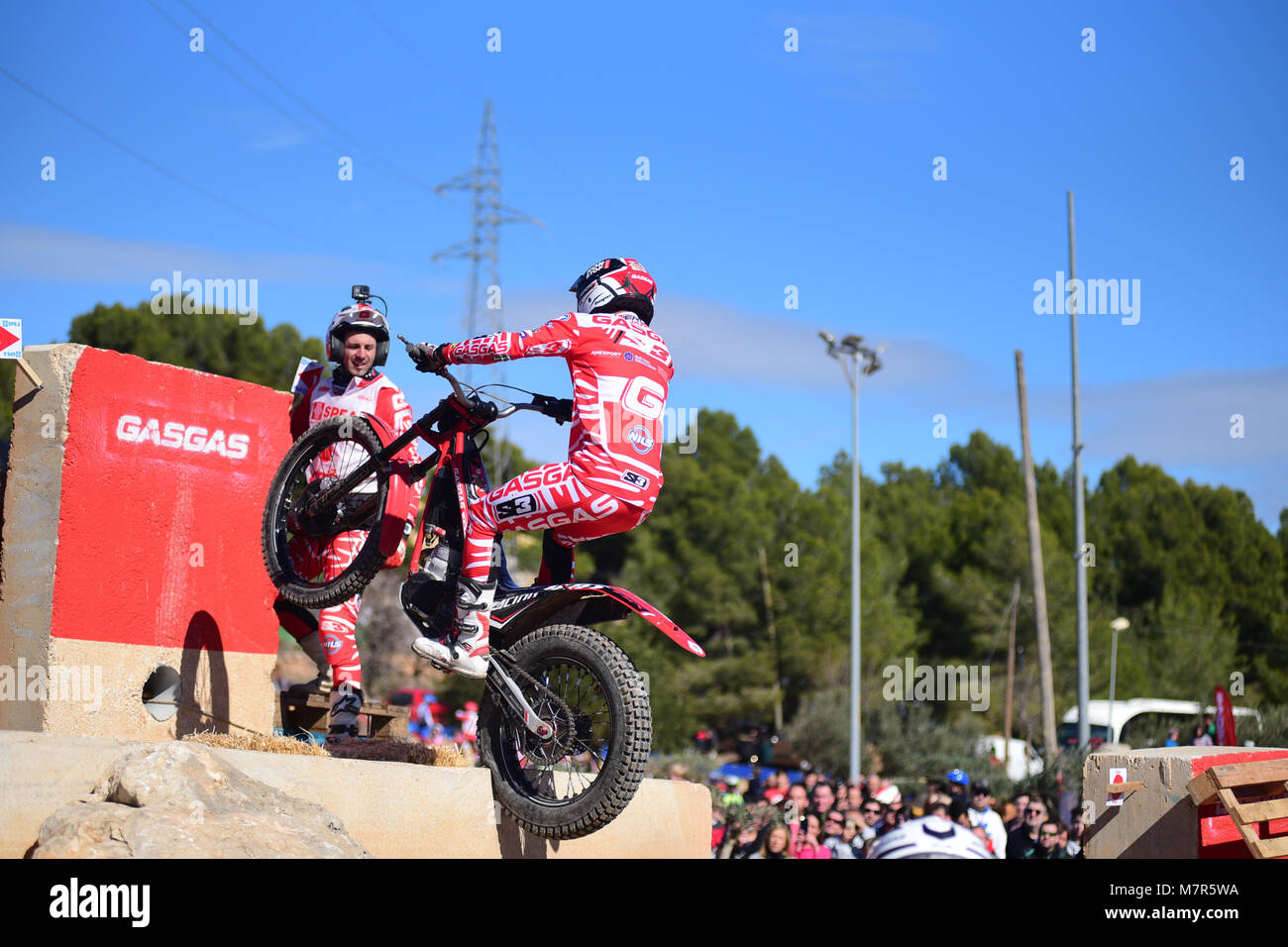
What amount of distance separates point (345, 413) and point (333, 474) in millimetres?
352

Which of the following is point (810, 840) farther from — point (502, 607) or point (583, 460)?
point (583, 460)

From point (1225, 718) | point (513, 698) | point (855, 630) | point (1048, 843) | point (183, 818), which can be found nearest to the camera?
point (183, 818)

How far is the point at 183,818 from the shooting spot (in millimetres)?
4371

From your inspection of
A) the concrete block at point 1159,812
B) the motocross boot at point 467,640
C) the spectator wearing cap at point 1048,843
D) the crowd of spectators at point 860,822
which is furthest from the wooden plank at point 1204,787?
the motocross boot at point 467,640

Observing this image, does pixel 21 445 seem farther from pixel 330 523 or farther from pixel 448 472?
pixel 448 472

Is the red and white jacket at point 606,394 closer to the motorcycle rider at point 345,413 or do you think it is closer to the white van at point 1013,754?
the motorcycle rider at point 345,413

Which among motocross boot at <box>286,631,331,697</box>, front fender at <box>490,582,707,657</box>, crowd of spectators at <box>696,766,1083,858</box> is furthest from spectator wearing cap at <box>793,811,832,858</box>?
front fender at <box>490,582,707,657</box>

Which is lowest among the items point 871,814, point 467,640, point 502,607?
point 871,814

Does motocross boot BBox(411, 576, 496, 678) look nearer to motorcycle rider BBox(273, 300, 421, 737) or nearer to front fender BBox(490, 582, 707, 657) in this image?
front fender BBox(490, 582, 707, 657)

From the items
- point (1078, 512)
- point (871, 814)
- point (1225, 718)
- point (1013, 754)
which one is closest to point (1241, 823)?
point (871, 814)

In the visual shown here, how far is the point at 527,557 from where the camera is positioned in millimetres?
36094

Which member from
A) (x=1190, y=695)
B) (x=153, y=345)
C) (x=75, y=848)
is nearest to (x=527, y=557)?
(x=153, y=345)

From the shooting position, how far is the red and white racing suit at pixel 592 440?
566 centimetres
